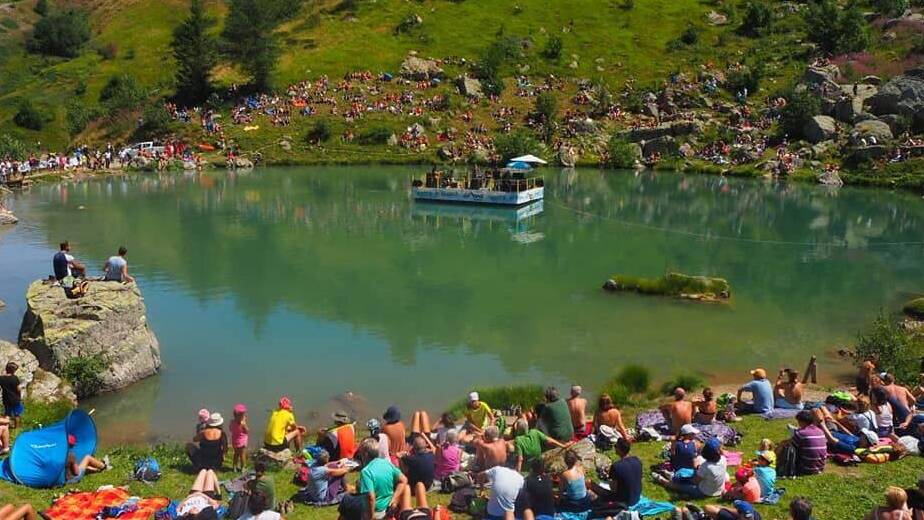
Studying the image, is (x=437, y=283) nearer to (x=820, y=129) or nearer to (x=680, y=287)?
(x=680, y=287)

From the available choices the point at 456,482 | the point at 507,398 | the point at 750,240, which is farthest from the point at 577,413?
the point at 750,240

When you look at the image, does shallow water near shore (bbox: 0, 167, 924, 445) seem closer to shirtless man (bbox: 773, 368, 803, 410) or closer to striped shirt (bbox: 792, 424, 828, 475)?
shirtless man (bbox: 773, 368, 803, 410)

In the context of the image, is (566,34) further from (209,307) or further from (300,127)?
(209,307)

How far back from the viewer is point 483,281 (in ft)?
101

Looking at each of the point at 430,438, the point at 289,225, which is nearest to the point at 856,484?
the point at 430,438

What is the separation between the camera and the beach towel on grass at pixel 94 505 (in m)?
10.7

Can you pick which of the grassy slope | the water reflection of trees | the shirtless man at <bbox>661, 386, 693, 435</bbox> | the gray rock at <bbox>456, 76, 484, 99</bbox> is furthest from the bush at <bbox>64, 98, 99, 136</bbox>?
the shirtless man at <bbox>661, 386, 693, 435</bbox>

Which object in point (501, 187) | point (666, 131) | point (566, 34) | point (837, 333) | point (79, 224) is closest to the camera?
point (837, 333)

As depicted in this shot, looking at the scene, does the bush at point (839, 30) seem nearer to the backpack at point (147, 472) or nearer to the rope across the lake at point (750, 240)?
the rope across the lake at point (750, 240)

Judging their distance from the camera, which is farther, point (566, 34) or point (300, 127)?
point (566, 34)

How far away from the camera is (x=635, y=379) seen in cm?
1919

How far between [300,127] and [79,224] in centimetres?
3968

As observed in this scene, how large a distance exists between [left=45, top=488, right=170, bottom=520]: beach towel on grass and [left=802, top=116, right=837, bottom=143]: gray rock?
228 feet

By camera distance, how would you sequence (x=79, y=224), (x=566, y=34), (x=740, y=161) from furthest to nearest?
(x=566, y=34), (x=740, y=161), (x=79, y=224)
